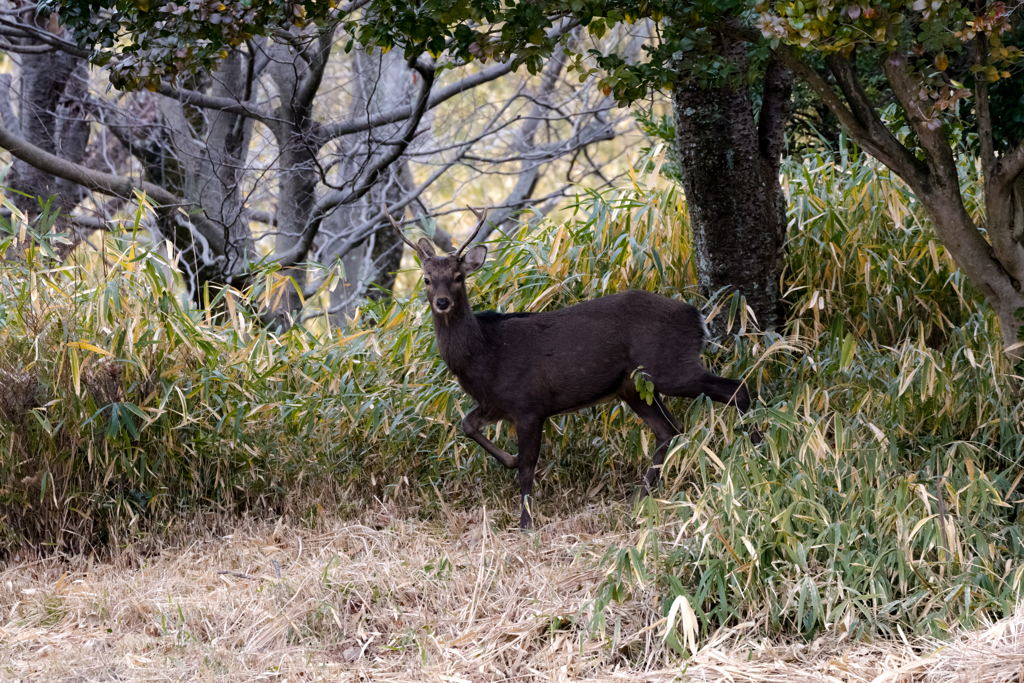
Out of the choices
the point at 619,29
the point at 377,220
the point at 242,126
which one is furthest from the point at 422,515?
the point at 619,29

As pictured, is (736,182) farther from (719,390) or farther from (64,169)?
(64,169)

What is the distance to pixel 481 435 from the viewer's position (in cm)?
516

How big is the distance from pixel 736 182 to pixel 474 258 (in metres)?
1.45

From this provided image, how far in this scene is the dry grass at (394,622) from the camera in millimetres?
3422

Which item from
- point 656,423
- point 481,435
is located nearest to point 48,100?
point 481,435

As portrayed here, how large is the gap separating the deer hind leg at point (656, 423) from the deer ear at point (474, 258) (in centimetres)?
97

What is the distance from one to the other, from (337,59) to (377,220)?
6.71 m

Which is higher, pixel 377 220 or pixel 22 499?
pixel 377 220

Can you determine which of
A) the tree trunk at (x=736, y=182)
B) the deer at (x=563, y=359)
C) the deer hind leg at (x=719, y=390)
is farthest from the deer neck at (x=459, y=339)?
the tree trunk at (x=736, y=182)

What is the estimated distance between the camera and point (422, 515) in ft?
18.0

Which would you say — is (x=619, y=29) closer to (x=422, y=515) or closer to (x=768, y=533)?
(x=422, y=515)

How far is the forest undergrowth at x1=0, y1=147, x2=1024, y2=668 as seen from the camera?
150 inches

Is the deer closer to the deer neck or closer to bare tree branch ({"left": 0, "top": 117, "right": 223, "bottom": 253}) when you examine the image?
the deer neck

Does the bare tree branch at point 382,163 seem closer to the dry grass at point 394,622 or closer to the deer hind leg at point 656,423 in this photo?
the dry grass at point 394,622
